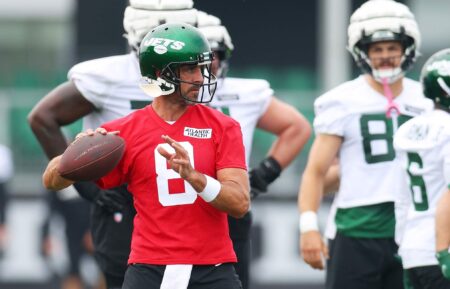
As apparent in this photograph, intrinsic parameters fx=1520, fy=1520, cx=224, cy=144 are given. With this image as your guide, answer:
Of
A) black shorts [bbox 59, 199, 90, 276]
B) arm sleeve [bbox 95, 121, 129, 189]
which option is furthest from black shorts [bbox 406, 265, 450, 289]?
black shorts [bbox 59, 199, 90, 276]

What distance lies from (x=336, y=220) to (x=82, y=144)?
193 centimetres

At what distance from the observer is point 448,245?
635 cm

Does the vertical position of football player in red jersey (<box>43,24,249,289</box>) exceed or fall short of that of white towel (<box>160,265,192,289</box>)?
it exceeds it

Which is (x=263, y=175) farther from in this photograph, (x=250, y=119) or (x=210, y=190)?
(x=210, y=190)

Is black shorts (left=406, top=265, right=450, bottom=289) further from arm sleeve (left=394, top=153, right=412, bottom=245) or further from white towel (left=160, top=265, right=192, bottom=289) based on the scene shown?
white towel (left=160, top=265, right=192, bottom=289)

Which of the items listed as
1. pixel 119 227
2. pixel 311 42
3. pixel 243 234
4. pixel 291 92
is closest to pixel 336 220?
pixel 243 234

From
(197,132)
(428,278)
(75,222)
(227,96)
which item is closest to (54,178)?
(197,132)

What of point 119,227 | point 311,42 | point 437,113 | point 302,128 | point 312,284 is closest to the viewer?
point 437,113

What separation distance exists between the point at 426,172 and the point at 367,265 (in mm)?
894

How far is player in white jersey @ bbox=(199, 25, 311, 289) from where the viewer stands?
7.80 metres

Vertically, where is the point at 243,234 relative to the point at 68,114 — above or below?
below

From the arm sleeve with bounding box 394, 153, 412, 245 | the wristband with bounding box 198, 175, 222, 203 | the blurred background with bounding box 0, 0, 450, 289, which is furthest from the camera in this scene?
the blurred background with bounding box 0, 0, 450, 289

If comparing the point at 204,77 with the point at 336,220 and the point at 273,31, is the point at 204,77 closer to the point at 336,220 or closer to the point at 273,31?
the point at 336,220

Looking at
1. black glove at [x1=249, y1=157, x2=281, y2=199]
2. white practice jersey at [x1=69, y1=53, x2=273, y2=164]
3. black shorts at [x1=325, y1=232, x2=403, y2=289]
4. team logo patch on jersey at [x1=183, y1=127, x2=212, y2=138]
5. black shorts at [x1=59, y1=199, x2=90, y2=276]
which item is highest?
team logo patch on jersey at [x1=183, y1=127, x2=212, y2=138]
